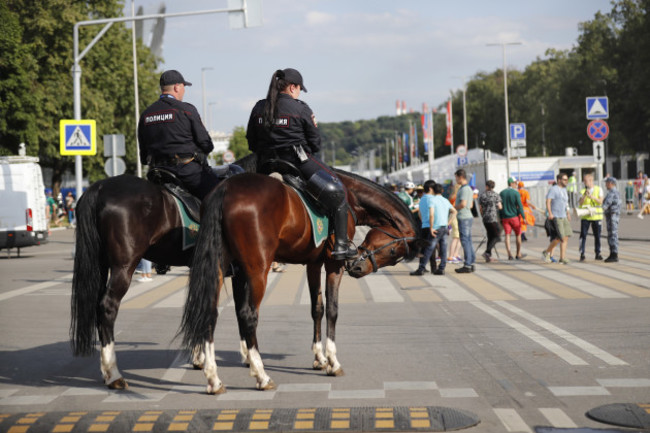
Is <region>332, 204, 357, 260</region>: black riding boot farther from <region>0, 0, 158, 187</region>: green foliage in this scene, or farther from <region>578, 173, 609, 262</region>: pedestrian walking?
<region>0, 0, 158, 187</region>: green foliage

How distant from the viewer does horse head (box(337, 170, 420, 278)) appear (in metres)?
8.49

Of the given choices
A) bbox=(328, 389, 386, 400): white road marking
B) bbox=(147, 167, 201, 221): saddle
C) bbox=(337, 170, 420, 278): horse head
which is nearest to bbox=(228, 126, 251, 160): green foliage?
bbox=(337, 170, 420, 278): horse head

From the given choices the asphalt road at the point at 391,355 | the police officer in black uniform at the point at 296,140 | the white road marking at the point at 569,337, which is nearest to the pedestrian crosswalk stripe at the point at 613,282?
the asphalt road at the point at 391,355

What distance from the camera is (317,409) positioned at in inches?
255

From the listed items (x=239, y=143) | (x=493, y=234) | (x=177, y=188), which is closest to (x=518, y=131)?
(x=493, y=234)

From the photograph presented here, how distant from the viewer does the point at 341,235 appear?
7.98m

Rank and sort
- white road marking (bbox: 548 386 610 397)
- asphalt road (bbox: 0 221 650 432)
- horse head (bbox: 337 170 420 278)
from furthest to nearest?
horse head (bbox: 337 170 420 278) → white road marking (bbox: 548 386 610 397) → asphalt road (bbox: 0 221 650 432)

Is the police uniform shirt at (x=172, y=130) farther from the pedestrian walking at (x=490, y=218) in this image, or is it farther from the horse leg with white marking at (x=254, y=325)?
the pedestrian walking at (x=490, y=218)

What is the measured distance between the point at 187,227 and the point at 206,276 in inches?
40.0

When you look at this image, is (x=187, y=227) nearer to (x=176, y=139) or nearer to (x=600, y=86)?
(x=176, y=139)

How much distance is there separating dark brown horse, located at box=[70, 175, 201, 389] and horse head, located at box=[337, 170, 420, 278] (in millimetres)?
1806

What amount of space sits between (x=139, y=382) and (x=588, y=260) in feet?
48.5

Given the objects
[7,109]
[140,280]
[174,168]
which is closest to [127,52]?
[7,109]

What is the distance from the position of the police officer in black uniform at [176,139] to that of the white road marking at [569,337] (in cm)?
373
